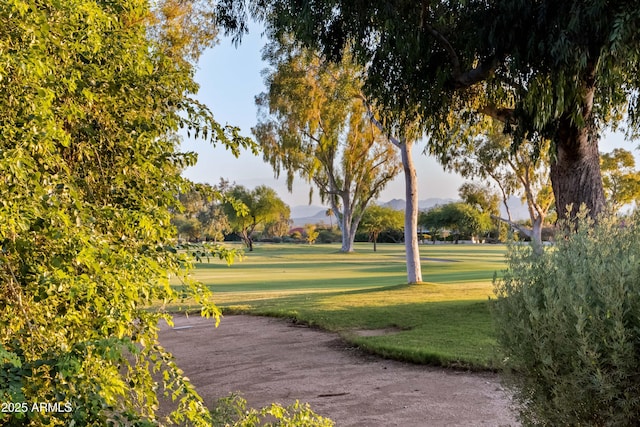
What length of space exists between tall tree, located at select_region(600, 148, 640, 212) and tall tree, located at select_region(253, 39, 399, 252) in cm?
1455

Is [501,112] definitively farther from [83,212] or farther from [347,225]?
[347,225]

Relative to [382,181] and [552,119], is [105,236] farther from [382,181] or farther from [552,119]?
[382,181]

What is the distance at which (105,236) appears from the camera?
9.25 feet

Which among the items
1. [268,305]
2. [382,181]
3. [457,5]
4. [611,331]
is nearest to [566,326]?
[611,331]

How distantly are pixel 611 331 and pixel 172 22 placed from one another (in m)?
15.9

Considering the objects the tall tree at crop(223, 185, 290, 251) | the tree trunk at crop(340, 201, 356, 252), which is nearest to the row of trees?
the tall tree at crop(223, 185, 290, 251)

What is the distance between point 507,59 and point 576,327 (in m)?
7.40

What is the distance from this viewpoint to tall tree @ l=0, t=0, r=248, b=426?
234 centimetres

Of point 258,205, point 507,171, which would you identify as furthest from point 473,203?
point 258,205

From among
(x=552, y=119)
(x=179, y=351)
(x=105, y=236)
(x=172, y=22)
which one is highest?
(x=172, y=22)

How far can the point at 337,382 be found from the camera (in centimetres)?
727

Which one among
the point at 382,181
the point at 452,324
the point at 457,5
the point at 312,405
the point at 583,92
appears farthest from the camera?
the point at 382,181

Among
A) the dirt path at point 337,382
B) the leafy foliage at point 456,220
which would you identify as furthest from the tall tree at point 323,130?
the leafy foliage at point 456,220

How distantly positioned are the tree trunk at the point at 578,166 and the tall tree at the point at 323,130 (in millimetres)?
6232
